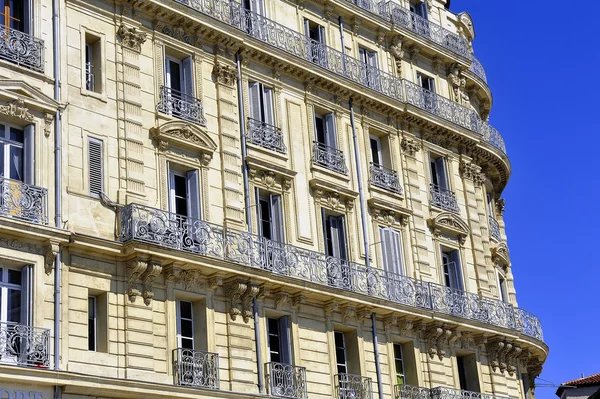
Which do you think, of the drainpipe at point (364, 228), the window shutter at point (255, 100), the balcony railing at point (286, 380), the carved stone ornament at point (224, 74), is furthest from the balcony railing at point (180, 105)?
the balcony railing at point (286, 380)

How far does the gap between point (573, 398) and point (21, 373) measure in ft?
134

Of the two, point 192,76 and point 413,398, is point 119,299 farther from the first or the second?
point 413,398

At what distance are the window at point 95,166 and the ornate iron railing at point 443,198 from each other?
476 inches

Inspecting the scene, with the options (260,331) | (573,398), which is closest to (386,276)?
(260,331)

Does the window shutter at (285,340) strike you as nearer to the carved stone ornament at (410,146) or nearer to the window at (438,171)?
the carved stone ornament at (410,146)

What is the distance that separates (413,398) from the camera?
88.4ft

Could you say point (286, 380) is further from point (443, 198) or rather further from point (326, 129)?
point (443, 198)

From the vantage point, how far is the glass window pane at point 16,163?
66.6ft

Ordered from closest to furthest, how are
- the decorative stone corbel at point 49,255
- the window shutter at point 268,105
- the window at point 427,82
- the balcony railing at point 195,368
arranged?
the decorative stone corbel at point 49,255
the balcony railing at point 195,368
the window shutter at point 268,105
the window at point 427,82

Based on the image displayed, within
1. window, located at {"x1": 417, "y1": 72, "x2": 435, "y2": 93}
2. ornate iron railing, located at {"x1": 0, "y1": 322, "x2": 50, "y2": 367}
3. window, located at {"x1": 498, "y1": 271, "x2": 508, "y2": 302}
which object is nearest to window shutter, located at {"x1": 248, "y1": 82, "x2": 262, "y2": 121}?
window, located at {"x1": 417, "y1": 72, "x2": 435, "y2": 93}

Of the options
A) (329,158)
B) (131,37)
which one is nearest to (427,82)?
(329,158)

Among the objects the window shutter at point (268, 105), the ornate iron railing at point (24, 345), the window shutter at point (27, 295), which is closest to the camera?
the ornate iron railing at point (24, 345)

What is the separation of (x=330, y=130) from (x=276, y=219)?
3849 mm

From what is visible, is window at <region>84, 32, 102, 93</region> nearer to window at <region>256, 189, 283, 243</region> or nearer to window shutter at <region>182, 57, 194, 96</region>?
window shutter at <region>182, 57, 194, 96</region>
